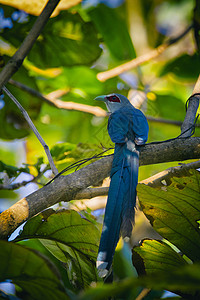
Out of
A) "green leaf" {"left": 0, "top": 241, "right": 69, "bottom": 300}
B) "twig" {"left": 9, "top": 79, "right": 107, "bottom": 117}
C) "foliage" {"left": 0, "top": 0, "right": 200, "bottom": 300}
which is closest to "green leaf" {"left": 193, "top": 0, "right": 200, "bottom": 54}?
"foliage" {"left": 0, "top": 0, "right": 200, "bottom": 300}

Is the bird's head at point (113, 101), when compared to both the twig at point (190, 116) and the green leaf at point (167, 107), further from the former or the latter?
the twig at point (190, 116)

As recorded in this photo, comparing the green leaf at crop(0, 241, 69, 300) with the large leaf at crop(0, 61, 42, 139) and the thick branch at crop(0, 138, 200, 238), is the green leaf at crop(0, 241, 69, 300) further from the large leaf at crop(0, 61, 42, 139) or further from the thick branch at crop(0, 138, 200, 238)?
the large leaf at crop(0, 61, 42, 139)

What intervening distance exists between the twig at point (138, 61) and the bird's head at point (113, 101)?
283 mm

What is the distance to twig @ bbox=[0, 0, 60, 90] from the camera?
1.55 metres

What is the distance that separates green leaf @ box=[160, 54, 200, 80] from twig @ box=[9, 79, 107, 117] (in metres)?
0.83

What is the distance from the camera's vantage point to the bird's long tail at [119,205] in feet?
4.58

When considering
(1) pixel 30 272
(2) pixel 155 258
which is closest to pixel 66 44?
(2) pixel 155 258

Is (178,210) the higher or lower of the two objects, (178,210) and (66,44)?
the lower

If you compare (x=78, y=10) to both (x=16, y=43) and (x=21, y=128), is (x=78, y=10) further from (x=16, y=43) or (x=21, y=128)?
(x=21, y=128)

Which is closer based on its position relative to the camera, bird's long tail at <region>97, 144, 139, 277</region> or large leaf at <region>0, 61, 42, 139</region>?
bird's long tail at <region>97, 144, 139, 277</region>

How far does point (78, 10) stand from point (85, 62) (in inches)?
21.3

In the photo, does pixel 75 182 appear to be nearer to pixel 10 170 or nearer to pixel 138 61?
pixel 10 170

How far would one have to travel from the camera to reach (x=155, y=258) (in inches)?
56.9

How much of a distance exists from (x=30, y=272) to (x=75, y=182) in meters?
0.62
